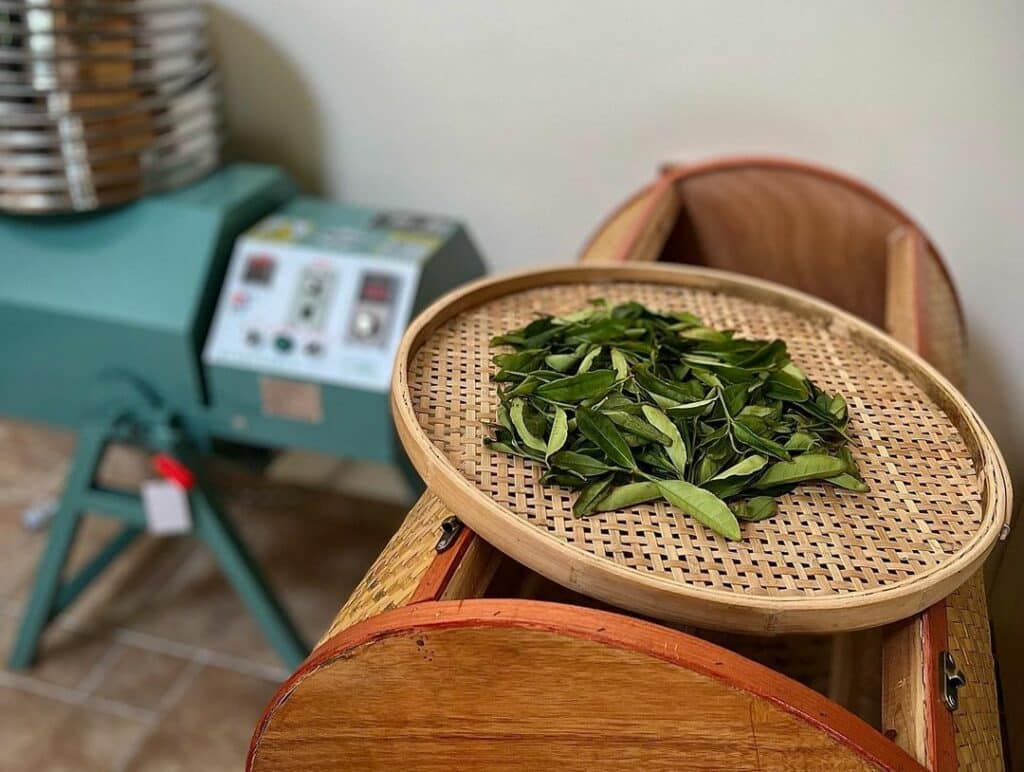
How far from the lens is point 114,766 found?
60.5 inches

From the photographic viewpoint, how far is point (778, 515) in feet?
2.37

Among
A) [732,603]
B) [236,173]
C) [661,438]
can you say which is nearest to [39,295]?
[236,173]

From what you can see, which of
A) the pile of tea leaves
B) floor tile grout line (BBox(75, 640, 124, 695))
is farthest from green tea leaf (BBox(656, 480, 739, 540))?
floor tile grout line (BBox(75, 640, 124, 695))

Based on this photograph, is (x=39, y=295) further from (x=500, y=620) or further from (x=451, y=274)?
(x=500, y=620)

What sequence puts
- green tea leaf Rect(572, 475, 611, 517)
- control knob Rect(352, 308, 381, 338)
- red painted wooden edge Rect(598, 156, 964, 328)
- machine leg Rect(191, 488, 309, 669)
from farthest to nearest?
machine leg Rect(191, 488, 309, 669), control knob Rect(352, 308, 381, 338), red painted wooden edge Rect(598, 156, 964, 328), green tea leaf Rect(572, 475, 611, 517)

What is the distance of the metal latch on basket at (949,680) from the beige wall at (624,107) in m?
0.90

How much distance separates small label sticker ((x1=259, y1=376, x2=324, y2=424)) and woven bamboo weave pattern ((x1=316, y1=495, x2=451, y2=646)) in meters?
0.66

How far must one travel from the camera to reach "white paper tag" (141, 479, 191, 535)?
1516 millimetres

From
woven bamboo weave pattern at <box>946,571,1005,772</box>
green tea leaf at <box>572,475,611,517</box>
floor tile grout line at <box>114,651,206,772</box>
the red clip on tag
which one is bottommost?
floor tile grout line at <box>114,651,206,772</box>

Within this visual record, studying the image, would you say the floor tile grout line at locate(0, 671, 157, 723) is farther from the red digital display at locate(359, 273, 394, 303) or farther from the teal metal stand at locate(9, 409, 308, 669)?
the red digital display at locate(359, 273, 394, 303)

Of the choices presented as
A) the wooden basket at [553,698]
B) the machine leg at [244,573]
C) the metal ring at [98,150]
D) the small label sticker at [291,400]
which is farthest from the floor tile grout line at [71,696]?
the wooden basket at [553,698]

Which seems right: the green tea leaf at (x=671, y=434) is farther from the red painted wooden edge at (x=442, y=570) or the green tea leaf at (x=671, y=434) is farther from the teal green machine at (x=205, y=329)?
the teal green machine at (x=205, y=329)

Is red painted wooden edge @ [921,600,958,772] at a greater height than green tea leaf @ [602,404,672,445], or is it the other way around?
green tea leaf @ [602,404,672,445]

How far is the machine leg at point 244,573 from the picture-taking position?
155cm
